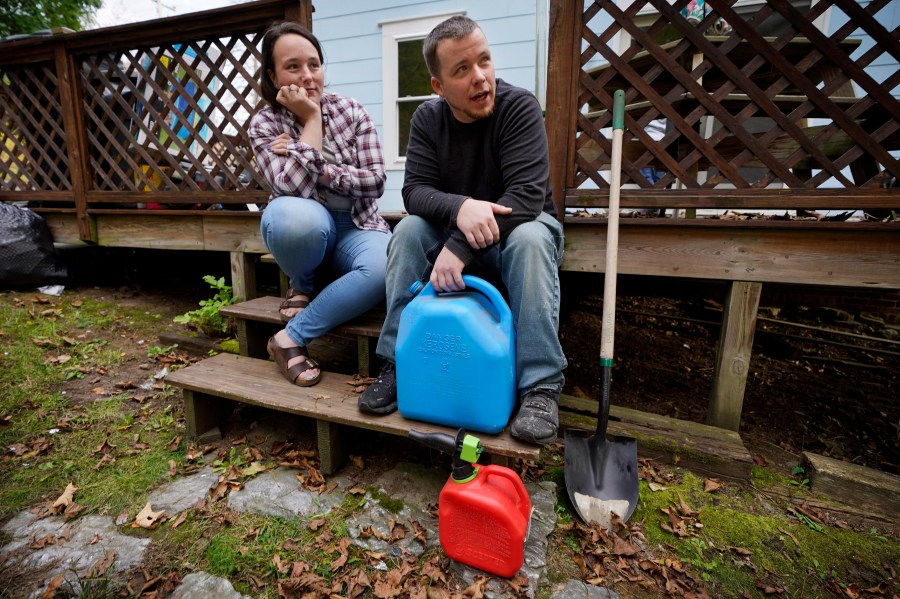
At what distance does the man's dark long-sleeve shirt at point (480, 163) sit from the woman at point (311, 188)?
1.14 feet

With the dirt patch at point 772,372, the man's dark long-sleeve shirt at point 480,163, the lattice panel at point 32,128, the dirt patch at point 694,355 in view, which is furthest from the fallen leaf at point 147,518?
the lattice panel at point 32,128

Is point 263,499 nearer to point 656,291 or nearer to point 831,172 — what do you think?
point 831,172

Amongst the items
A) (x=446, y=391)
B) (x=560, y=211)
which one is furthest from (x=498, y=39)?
(x=446, y=391)

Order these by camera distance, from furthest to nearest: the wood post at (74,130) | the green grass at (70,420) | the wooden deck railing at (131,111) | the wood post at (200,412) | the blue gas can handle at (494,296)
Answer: the wood post at (74,130) → the wooden deck railing at (131,111) → the wood post at (200,412) → the green grass at (70,420) → the blue gas can handle at (494,296)

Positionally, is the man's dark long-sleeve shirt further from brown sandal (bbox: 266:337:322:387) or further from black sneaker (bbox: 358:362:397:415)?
brown sandal (bbox: 266:337:322:387)

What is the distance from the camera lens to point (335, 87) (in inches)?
196

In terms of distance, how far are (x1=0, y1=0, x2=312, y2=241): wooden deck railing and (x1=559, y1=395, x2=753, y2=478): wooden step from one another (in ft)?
7.79

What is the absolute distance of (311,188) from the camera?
1949 millimetres

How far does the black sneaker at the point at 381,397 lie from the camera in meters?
1.56

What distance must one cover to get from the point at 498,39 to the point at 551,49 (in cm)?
248

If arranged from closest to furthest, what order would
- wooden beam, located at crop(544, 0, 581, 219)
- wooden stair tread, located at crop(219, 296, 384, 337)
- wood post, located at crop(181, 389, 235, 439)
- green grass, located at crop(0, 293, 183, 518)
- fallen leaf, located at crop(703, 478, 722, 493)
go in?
green grass, located at crop(0, 293, 183, 518) < fallen leaf, located at crop(703, 478, 722, 493) < wood post, located at crop(181, 389, 235, 439) < wooden stair tread, located at crop(219, 296, 384, 337) < wooden beam, located at crop(544, 0, 581, 219)

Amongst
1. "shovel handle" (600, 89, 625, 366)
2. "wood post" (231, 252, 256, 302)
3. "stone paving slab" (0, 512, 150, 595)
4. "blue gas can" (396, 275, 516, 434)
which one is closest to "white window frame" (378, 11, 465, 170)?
"wood post" (231, 252, 256, 302)

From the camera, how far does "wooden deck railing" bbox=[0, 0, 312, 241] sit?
2.85m

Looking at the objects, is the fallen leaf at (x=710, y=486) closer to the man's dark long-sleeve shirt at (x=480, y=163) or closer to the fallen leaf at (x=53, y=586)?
the man's dark long-sleeve shirt at (x=480, y=163)
